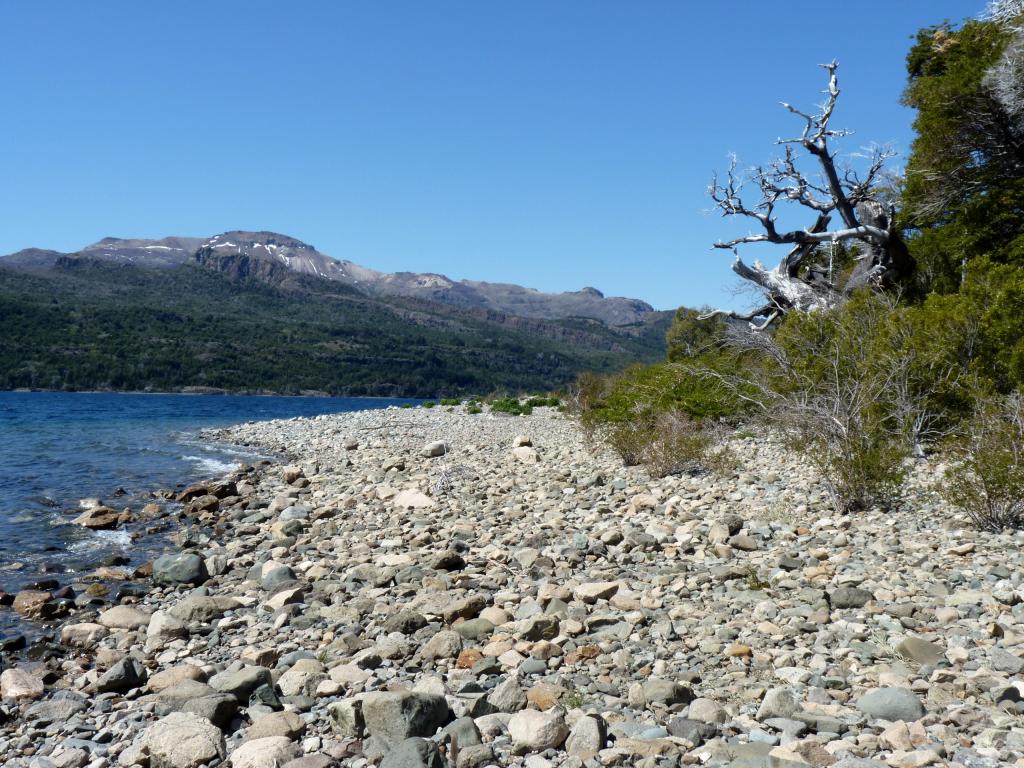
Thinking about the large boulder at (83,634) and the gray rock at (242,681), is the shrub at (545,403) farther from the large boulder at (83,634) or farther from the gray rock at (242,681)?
the gray rock at (242,681)

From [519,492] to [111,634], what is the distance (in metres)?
6.56

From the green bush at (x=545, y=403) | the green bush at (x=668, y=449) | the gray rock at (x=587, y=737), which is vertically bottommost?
the gray rock at (x=587, y=737)

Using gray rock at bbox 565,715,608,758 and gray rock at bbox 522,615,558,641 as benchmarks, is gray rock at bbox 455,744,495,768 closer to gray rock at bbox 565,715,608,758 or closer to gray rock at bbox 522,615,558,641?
gray rock at bbox 565,715,608,758

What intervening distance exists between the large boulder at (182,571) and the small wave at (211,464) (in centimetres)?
1090

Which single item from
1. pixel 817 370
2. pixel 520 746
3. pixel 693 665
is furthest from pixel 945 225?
pixel 520 746

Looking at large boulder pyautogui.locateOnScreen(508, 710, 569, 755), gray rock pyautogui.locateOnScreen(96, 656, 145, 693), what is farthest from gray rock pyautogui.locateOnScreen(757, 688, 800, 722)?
gray rock pyautogui.locateOnScreen(96, 656, 145, 693)

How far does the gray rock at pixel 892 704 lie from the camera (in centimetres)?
406

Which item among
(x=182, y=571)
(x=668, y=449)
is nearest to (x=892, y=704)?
(x=182, y=571)

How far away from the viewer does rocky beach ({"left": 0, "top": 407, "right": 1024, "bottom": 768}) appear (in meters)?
4.15

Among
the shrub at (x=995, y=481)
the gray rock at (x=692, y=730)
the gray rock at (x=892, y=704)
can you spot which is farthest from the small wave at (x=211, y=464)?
the gray rock at (x=892, y=704)

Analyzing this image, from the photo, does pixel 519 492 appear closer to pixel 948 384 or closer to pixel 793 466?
pixel 793 466

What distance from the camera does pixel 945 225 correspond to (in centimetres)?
2022

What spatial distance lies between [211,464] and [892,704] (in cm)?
2087

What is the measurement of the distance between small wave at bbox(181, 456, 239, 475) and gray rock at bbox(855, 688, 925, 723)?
710 inches
